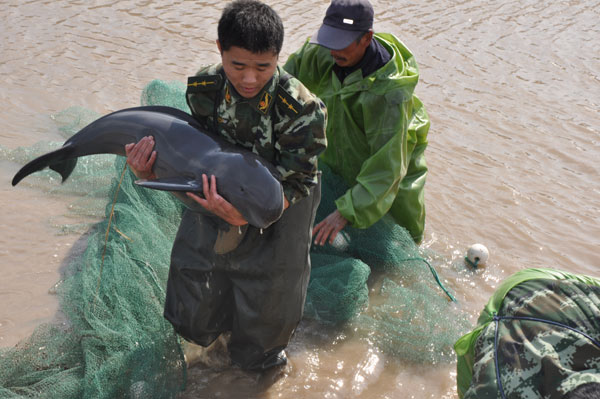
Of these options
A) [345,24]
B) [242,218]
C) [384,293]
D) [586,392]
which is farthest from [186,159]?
[384,293]

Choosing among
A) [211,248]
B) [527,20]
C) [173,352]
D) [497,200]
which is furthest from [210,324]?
[527,20]

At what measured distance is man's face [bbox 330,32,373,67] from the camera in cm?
407

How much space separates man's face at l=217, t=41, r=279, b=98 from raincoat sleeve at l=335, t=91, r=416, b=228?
1.48 m

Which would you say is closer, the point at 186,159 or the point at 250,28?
the point at 250,28

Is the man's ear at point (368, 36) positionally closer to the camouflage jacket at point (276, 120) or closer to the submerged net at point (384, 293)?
the submerged net at point (384, 293)

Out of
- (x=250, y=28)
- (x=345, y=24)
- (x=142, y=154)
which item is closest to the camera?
(x=250, y=28)

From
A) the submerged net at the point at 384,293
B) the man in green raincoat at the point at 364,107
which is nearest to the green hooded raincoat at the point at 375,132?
the man in green raincoat at the point at 364,107

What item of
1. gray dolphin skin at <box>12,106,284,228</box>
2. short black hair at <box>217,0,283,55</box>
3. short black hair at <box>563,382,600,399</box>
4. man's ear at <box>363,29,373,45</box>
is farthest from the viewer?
man's ear at <box>363,29,373,45</box>

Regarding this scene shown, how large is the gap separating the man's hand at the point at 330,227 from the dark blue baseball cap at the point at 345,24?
3.73ft

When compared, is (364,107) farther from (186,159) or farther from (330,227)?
(186,159)

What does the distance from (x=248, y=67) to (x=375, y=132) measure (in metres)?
1.64

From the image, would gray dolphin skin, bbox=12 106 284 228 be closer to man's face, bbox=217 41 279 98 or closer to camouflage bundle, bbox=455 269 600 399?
man's face, bbox=217 41 279 98

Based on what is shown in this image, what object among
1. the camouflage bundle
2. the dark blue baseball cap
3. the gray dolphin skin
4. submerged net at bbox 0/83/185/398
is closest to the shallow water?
submerged net at bbox 0/83/185/398

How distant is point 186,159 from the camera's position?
2.91m
